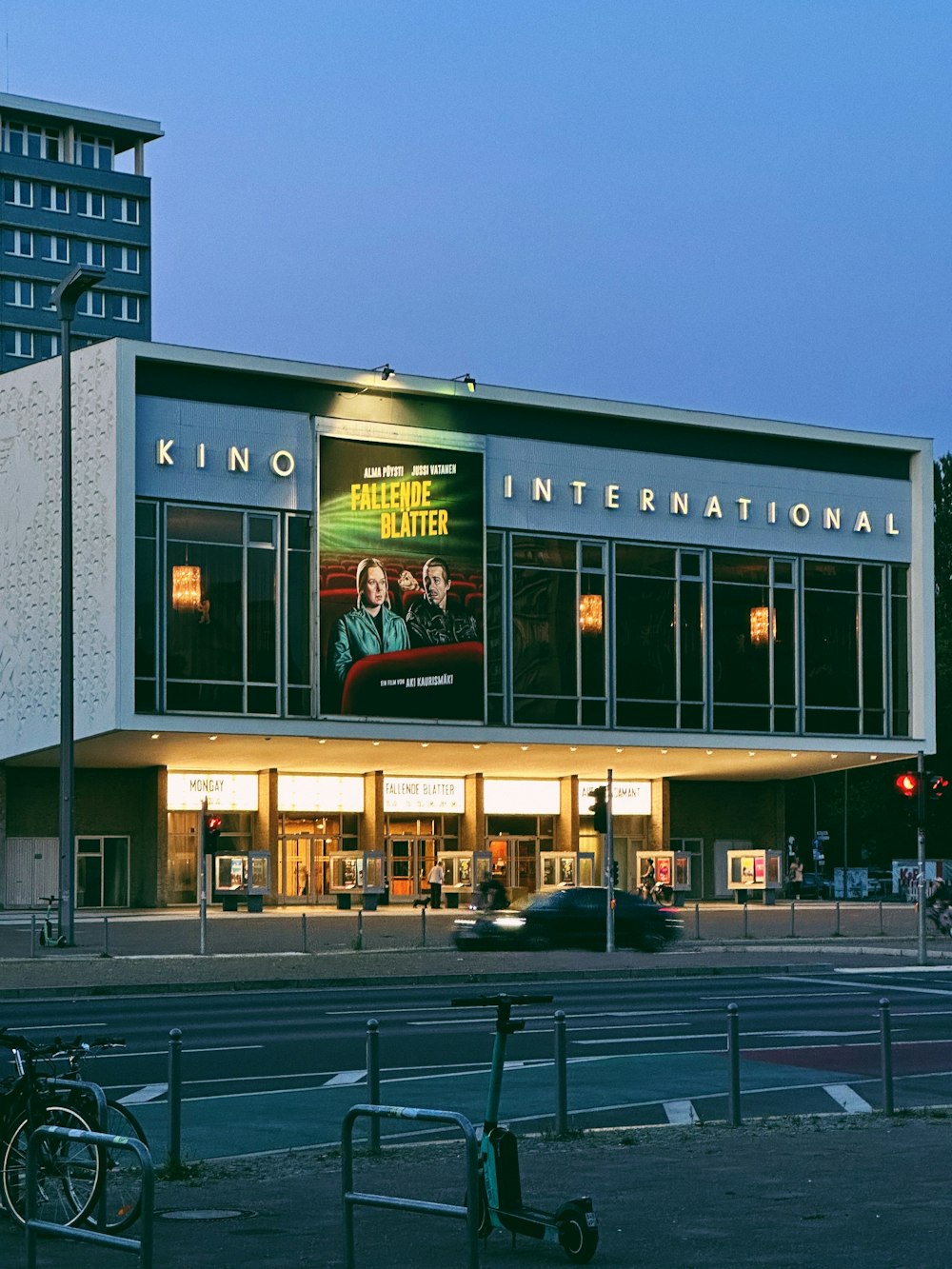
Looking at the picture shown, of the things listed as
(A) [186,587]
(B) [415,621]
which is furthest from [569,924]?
(B) [415,621]

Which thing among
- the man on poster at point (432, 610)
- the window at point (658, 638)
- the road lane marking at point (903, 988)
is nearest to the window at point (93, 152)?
the window at point (658, 638)

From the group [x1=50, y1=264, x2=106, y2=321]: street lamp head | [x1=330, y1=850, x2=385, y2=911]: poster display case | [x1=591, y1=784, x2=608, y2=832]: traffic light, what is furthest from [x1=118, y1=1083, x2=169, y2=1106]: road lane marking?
[x1=330, y1=850, x2=385, y2=911]: poster display case

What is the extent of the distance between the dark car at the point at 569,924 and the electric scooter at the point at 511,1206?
2985cm

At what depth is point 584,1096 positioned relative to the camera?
16.8 meters

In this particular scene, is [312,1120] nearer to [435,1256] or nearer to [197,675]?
[435,1256]

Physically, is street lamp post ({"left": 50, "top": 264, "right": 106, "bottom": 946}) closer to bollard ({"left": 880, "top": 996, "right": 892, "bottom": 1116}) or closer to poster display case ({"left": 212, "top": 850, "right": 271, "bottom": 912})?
poster display case ({"left": 212, "top": 850, "right": 271, "bottom": 912})

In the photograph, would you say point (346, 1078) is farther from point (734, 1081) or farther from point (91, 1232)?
point (91, 1232)

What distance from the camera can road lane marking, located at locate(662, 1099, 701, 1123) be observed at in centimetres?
1533

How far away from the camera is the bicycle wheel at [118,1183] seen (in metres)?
10.0

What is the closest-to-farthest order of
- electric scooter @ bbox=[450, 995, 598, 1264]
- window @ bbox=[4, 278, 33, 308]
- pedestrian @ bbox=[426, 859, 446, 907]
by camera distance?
1. electric scooter @ bbox=[450, 995, 598, 1264]
2. pedestrian @ bbox=[426, 859, 446, 907]
3. window @ bbox=[4, 278, 33, 308]

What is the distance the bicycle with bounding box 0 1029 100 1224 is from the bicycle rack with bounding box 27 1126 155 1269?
893 millimetres

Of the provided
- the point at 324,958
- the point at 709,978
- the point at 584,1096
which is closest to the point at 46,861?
the point at 324,958

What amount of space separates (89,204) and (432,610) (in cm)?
7509

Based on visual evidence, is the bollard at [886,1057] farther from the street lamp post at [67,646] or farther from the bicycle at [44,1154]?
the street lamp post at [67,646]
